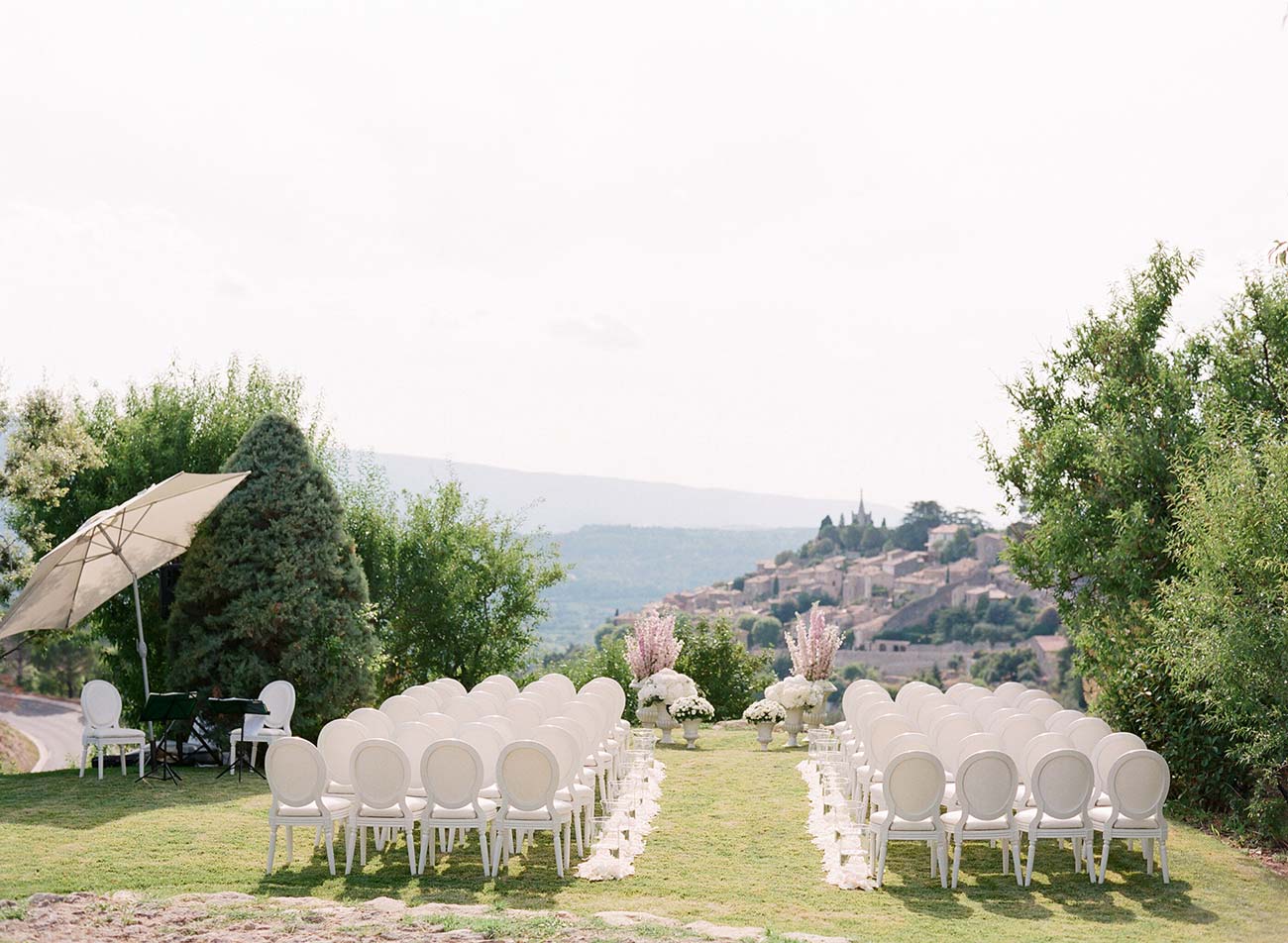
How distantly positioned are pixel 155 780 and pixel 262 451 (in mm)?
3953

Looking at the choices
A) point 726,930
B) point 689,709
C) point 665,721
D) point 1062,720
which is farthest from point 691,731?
point 726,930

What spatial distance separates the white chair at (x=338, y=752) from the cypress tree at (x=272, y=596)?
16.6 ft

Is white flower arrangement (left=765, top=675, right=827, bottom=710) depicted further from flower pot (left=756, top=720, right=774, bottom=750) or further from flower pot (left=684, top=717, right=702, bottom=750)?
flower pot (left=684, top=717, right=702, bottom=750)

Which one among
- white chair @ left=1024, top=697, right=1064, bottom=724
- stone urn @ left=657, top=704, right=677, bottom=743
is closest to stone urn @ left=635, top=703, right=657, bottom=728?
stone urn @ left=657, top=704, right=677, bottom=743

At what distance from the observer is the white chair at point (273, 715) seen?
1287 cm

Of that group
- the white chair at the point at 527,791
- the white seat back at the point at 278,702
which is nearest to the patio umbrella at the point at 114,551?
the white seat back at the point at 278,702

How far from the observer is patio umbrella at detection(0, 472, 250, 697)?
11.9m

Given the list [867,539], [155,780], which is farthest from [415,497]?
[867,539]

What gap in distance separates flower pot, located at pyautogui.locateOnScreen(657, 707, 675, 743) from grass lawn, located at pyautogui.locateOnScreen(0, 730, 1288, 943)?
16.7 ft

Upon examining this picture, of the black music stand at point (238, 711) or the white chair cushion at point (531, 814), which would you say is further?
Result: the black music stand at point (238, 711)

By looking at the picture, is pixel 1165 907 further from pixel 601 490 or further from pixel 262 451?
pixel 601 490

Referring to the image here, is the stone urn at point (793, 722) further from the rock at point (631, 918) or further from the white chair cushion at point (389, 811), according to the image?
the rock at point (631, 918)

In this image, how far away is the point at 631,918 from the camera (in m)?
6.96

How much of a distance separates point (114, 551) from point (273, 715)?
2.41m
